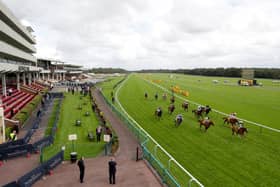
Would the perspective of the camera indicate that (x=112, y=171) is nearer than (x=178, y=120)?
Yes

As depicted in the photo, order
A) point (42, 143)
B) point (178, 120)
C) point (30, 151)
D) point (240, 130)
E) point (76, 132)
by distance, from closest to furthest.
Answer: point (30, 151)
point (42, 143)
point (240, 130)
point (76, 132)
point (178, 120)

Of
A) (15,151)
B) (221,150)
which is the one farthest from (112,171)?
(221,150)

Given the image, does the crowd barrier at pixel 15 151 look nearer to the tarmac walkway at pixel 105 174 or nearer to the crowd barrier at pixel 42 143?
Answer: the crowd barrier at pixel 42 143

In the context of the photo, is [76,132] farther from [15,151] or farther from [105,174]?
[105,174]

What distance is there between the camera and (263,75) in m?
135

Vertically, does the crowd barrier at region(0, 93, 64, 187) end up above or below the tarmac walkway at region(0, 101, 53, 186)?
above

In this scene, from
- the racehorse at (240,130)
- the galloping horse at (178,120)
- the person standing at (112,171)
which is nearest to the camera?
the person standing at (112,171)

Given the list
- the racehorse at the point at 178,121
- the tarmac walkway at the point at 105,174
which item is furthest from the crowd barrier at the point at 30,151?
the racehorse at the point at 178,121

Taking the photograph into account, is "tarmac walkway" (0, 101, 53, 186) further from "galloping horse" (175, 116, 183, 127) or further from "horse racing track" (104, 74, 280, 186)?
"galloping horse" (175, 116, 183, 127)

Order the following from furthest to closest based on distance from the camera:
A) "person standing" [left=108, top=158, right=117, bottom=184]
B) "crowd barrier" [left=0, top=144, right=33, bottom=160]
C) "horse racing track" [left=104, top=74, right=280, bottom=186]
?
"crowd barrier" [left=0, top=144, right=33, bottom=160]
"horse racing track" [left=104, top=74, right=280, bottom=186]
"person standing" [left=108, top=158, right=117, bottom=184]

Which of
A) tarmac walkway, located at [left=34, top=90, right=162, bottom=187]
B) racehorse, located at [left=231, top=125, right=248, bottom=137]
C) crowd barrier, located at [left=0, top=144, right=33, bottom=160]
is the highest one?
racehorse, located at [left=231, top=125, right=248, bottom=137]

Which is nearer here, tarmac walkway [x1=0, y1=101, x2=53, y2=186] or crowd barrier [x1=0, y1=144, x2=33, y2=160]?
tarmac walkway [x1=0, y1=101, x2=53, y2=186]

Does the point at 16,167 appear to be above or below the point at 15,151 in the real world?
below

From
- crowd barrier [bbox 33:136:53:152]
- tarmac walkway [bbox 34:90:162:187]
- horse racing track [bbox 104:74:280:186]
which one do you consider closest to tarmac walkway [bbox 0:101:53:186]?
crowd barrier [bbox 33:136:53:152]
